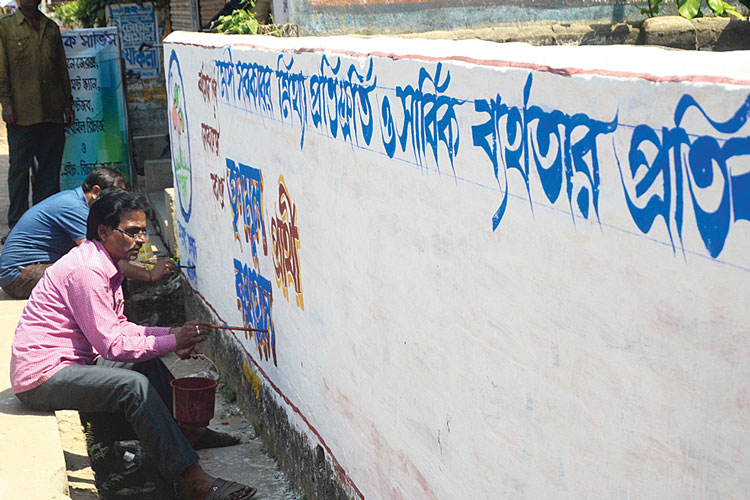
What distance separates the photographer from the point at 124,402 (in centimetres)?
414

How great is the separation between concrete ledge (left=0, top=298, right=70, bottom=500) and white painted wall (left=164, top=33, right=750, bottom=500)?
3.52 ft

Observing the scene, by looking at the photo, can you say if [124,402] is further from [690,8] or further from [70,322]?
[690,8]

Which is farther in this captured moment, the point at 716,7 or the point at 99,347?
the point at 716,7

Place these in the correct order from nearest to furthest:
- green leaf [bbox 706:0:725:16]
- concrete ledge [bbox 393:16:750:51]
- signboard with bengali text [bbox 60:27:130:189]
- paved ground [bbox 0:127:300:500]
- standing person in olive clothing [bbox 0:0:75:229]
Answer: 1. paved ground [bbox 0:127:300:500]
2. concrete ledge [bbox 393:16:750:51]
3. green leaf [bbox 706:0:725:16]
4. standing person in olive clothing [bbox 0:0:75:229]
5. signboard with bengali text [bbox 60:27:130:189]

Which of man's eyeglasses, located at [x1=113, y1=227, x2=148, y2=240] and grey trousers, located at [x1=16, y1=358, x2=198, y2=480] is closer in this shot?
grey trousers, located at [x1=16, y1=358, x2=198, y2=480]

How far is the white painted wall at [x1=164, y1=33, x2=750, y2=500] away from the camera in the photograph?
1.52m

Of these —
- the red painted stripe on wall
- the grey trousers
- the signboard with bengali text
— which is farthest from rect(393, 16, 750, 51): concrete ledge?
the signboard with bengali text

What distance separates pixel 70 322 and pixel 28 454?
2.29 ft

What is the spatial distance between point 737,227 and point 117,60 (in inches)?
346

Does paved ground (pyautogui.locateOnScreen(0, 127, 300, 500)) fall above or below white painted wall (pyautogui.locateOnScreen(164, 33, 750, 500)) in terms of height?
below

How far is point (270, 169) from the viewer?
4320 millimetres

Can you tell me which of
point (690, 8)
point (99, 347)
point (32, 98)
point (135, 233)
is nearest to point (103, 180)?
point (135, 233)

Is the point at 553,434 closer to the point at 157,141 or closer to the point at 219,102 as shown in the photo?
the point at 219,102

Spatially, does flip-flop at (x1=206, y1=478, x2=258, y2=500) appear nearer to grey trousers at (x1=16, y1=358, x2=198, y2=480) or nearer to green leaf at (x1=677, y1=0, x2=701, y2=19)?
grey trousers at (x1=16, y1=358, x2=198, y2=480)
